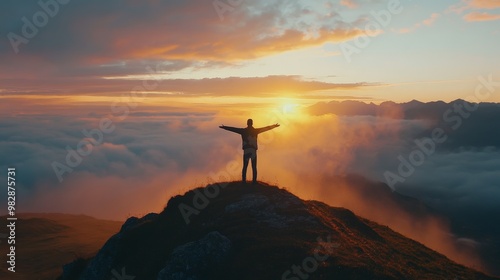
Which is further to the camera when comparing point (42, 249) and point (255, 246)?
point (42, 249)

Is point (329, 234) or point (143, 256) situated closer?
point (329, 234)

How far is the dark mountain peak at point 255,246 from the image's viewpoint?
64.3 feet

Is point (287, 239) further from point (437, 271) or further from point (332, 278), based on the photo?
point (437, 271)

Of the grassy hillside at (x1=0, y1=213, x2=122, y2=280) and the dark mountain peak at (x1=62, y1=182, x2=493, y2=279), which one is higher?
the dark mountain peak at (x1=62, y1=182, x2=493, y2=279)

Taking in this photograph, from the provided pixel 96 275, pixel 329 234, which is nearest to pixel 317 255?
pixel 329 234

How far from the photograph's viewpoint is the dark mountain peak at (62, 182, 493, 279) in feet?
64.3

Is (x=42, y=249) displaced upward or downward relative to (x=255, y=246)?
downward

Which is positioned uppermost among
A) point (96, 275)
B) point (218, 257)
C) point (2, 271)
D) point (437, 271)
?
point (218, 257)

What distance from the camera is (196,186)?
107ft

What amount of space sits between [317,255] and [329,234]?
13.5 ft

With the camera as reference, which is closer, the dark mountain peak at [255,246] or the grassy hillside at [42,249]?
the dark mountain peak at [255,246]

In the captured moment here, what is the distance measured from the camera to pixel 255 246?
2170 cm

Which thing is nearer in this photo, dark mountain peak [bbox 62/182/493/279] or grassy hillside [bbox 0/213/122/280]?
dark mountain peak [bbox 62/182/493/279]

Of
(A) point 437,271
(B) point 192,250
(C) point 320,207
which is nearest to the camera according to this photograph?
(B) point 192,250
